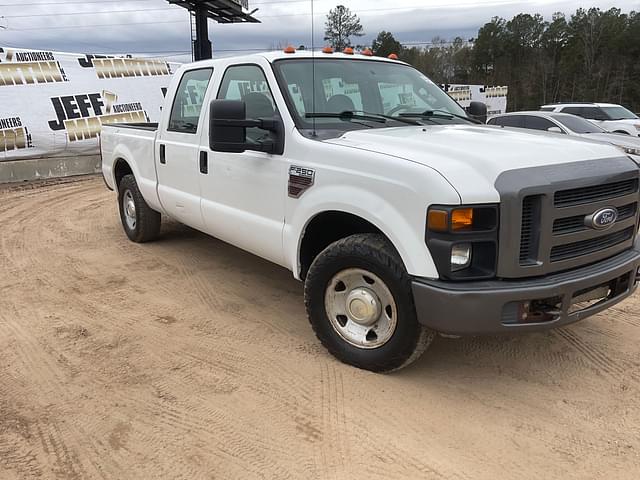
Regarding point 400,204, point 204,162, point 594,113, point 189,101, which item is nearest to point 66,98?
point 189,101

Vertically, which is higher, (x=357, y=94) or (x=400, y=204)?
(x=357, y=94)

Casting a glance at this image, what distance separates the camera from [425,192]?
2.89 meters

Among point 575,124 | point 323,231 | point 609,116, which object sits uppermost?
point 575,124

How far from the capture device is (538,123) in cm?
1173

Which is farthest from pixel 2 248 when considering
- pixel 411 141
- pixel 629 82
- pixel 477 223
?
pixel 629 82

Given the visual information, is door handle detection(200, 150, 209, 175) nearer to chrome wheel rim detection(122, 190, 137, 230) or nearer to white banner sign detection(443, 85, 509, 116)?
chrome wheel rim detection(122, 190, 137, 230)

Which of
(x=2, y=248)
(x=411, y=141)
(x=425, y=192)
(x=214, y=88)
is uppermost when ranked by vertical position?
(x=214, y=88)

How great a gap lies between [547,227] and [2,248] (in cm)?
623

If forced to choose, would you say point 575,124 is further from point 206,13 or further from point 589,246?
point 206,13

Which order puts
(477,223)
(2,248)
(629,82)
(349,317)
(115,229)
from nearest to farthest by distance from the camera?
(477,223) → (349,317) → (2,248) → (115,229) → (629,82)

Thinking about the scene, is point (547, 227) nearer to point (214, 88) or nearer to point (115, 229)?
point (214, 88)

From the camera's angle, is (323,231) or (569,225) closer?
(569,225)

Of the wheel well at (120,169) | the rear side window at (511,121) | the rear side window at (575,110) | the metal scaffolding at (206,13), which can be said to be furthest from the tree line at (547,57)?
the wheel well at (120,169)

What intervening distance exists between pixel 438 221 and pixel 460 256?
0.24 m
